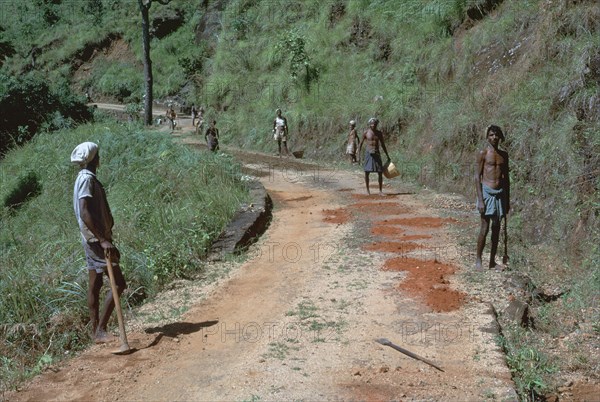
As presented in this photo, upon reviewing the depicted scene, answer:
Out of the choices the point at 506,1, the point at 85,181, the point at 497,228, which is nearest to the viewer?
the point at 85,181

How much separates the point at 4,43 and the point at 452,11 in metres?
17.3

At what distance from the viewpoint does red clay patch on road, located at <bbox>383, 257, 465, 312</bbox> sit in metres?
6.82

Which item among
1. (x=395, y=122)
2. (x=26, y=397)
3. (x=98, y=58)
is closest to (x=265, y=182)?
(x=395, y=122)

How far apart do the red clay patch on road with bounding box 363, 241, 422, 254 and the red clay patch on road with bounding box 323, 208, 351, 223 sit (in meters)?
1.82

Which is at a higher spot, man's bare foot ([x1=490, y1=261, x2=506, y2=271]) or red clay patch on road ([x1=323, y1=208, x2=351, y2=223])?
red clay patch on road ([x1=323, y1=208, x2=351, y2=223])

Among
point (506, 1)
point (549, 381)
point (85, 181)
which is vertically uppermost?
point (506, 1)

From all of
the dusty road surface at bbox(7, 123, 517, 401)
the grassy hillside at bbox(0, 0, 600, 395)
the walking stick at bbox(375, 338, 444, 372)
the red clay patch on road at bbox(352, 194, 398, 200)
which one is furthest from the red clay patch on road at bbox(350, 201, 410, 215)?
the walking stick at bbox(375, 338, 444, 372)

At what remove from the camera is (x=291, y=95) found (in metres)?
24.0

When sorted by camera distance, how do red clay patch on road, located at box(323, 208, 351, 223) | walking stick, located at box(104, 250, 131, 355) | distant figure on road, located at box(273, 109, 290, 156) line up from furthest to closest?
distant figure on road, located at box(273, 109, 290, 156) → red clay patch on road, located at box(323, 208, 351, 223) → walking stick, located at box(104, 250, 131, 355)

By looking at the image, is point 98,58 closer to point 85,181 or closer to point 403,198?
point 403,198

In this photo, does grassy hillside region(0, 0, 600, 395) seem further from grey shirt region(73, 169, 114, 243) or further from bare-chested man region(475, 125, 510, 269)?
grey shirt region(73, 169, 114, 243)

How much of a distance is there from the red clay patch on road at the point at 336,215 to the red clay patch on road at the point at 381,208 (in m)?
0.33

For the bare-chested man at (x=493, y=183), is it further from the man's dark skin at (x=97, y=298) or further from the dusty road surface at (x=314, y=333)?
the man's dark skin at (x=97, y=298)

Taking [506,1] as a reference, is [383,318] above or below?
below
